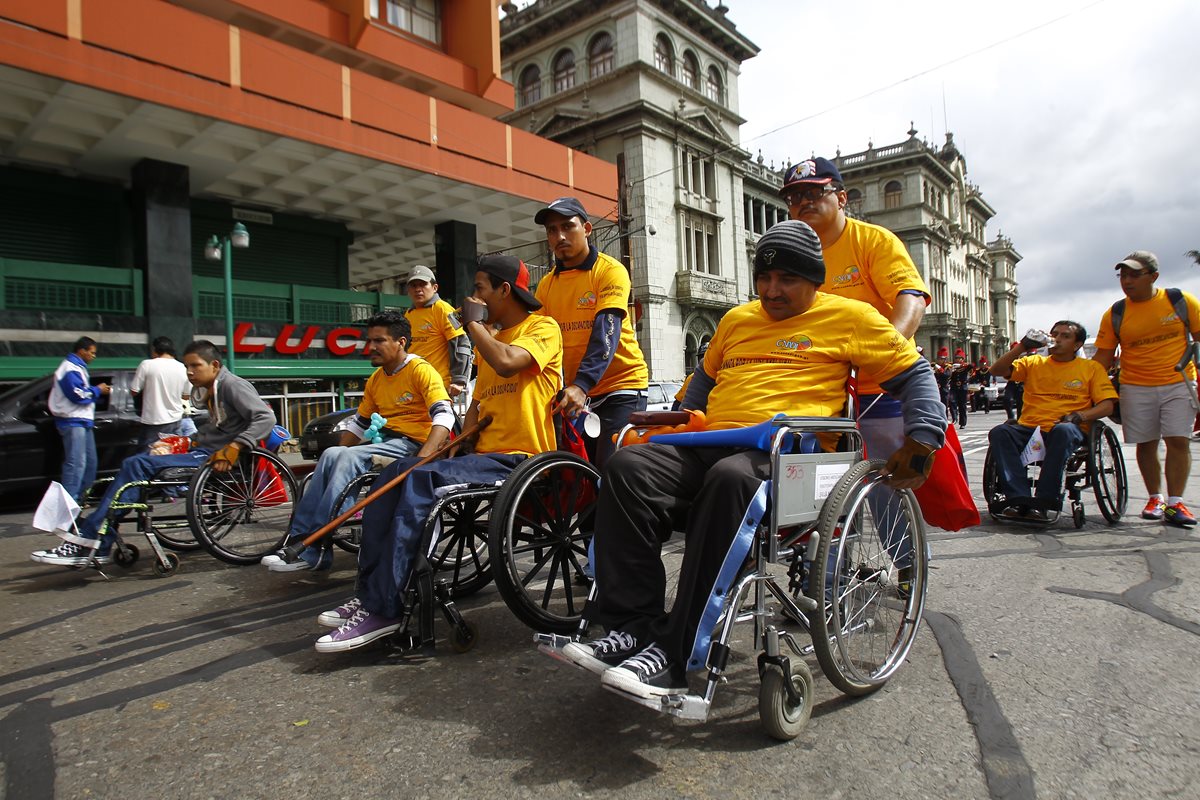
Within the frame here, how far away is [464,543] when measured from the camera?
3.37 m

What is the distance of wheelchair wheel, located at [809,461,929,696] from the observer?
2.19 m

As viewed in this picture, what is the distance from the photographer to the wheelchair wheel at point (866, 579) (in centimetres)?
219

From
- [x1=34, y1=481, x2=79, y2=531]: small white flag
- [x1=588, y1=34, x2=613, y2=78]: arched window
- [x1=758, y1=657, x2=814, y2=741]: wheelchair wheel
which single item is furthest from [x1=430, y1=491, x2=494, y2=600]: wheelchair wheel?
[x1=588, y1=34, x2=613, y2=78]: arched window

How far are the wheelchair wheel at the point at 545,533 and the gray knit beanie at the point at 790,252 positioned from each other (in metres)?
1.18

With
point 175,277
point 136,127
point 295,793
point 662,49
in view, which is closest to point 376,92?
point 136,127

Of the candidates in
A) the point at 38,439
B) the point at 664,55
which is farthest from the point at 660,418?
the point at 664,55

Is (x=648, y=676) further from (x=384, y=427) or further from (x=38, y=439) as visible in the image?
(x=38, y=439)

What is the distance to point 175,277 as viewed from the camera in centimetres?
1434

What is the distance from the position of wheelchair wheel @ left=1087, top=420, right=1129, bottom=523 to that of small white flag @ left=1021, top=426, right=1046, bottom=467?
329 mm

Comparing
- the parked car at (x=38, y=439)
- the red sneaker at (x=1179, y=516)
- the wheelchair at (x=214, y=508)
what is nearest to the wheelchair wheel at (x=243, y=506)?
the wheelchair at (x=214, y=508)

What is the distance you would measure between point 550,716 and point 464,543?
3.96ft

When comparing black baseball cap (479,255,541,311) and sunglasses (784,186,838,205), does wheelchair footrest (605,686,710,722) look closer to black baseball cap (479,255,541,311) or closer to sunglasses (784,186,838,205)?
black baseball cap (479,255,541,311)

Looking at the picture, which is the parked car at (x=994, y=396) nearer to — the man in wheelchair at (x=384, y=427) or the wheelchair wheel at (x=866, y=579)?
the man in wheelchair at (x=384, y=427)

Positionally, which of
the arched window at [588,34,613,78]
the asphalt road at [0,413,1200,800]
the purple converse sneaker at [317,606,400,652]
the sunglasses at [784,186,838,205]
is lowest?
the asphalt road at [0,413,1200,800]
